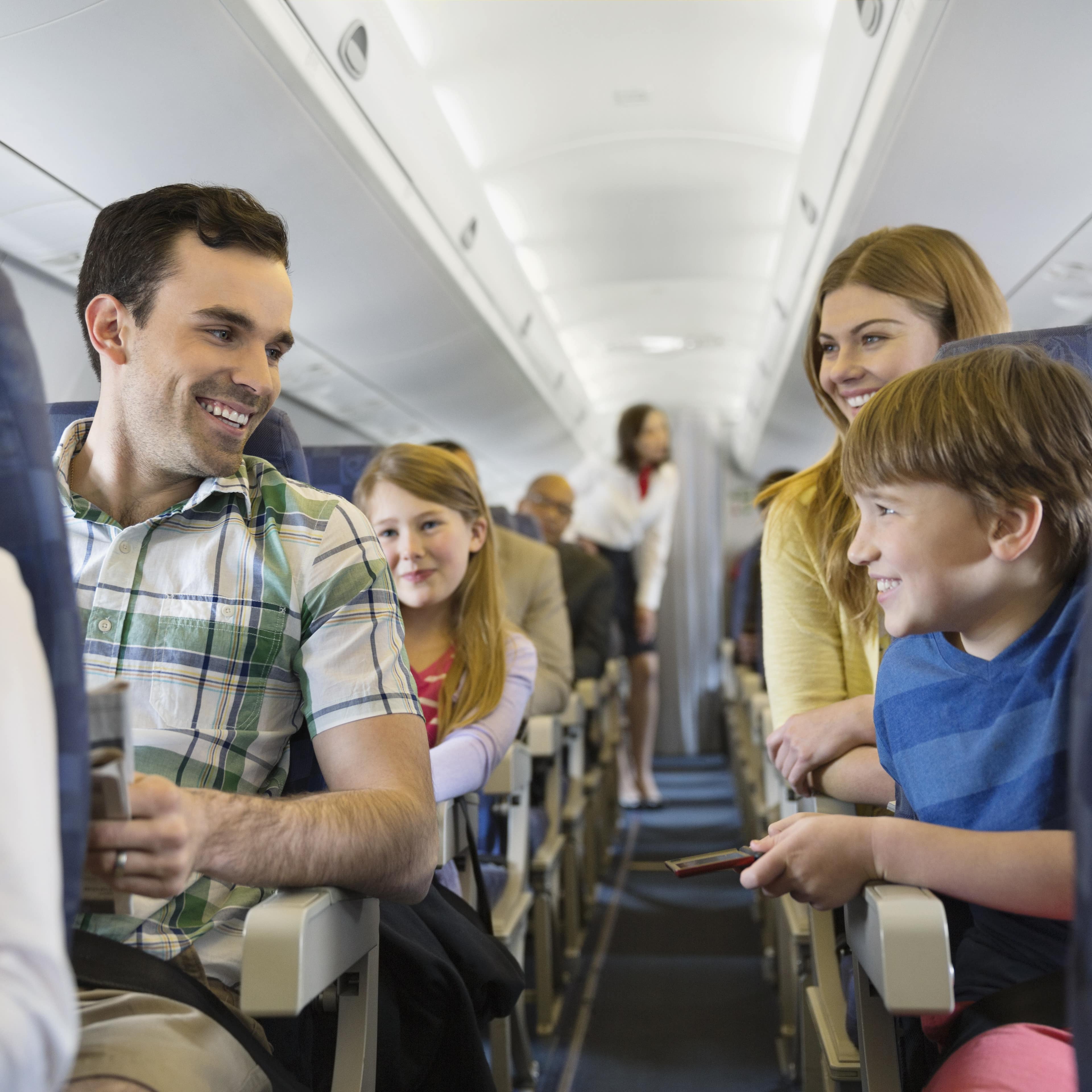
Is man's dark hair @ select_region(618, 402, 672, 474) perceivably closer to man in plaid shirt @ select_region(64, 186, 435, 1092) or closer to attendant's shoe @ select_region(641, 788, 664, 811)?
attendant's shoe @ select_region(641, 788, 664, 811)

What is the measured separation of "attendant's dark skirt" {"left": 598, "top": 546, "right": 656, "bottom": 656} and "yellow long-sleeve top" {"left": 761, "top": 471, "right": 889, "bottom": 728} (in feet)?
16.4

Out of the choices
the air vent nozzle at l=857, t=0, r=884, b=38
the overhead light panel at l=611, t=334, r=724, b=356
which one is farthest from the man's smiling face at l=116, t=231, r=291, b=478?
the overhead light panel at l=611, t=334, r=724, b=356

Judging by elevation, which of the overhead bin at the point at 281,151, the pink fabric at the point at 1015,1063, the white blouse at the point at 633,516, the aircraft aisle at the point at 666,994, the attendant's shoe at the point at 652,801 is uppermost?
the overhead bin at the point at 281,151

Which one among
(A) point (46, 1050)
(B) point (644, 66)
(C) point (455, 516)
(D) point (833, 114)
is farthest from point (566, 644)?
(A) point (46, 1050)

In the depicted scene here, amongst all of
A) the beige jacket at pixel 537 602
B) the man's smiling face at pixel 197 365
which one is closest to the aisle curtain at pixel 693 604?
the beige jacket at pixel 537 602

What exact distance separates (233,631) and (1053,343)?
1263 mm

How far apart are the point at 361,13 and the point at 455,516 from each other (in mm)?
1508

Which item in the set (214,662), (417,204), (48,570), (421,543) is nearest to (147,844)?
(48,570)

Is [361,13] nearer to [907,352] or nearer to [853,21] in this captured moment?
[853,21]

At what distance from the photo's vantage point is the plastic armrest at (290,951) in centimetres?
108

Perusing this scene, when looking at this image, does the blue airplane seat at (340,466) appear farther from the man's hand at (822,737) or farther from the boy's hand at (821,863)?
the boy's hand at (821,863)

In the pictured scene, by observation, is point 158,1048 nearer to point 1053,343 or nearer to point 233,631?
point 233,631

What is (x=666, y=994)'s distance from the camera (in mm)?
3477

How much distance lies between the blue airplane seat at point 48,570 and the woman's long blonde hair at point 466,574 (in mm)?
1586
